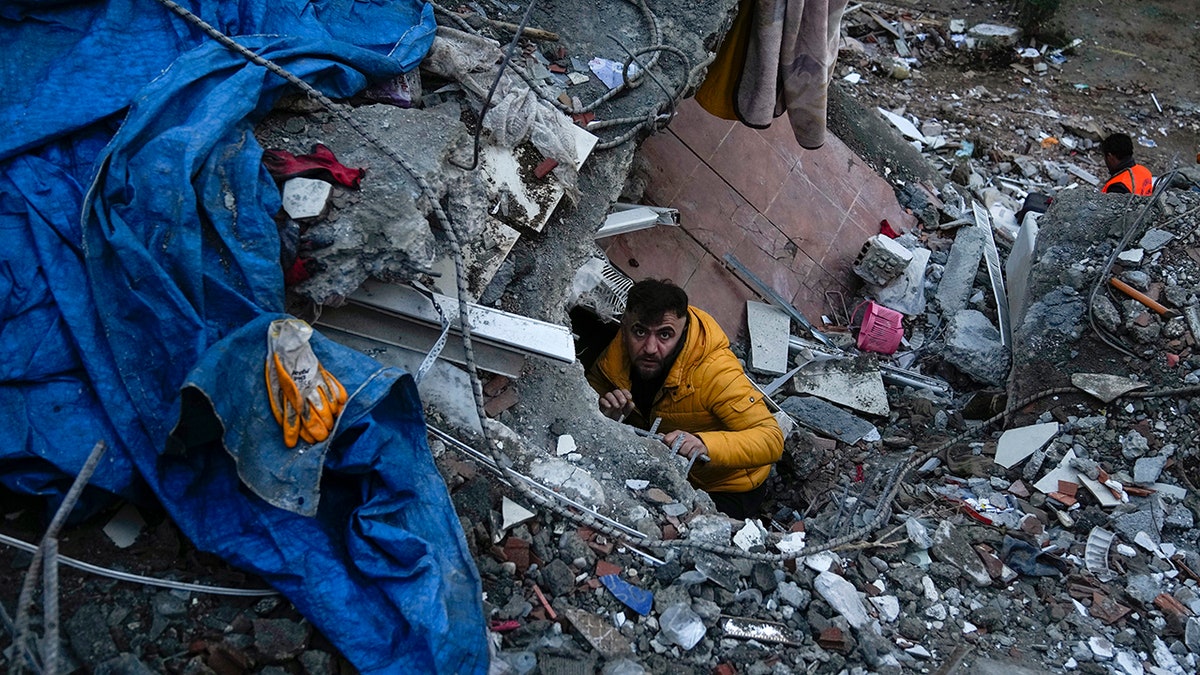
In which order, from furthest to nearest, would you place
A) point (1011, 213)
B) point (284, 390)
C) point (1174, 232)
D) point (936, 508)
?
point (1011, 213), point (1174, 232), point (936, 508), point (284, 390)

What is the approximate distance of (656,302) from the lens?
174 inches

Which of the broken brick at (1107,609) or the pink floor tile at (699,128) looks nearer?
the broken brick at (1107,609)

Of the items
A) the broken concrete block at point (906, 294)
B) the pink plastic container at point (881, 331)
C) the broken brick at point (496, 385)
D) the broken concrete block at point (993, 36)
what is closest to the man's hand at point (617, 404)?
the broken brick at point (496, 385)

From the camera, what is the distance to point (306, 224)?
340cm

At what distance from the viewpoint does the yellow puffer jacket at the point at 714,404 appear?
14.8ft

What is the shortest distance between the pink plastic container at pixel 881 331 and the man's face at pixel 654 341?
6.21 feet

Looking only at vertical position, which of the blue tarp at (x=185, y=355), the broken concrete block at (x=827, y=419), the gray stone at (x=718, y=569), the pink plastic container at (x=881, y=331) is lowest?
the broken concrete block at (x=827, y=419)

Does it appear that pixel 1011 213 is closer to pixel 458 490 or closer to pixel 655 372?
pixel 655 372

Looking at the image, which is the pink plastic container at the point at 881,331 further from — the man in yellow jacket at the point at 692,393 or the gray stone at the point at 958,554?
the gray stone at the point at 958,554

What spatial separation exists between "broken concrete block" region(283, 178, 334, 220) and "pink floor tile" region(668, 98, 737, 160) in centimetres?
301

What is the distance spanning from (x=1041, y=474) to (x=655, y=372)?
1895 mm

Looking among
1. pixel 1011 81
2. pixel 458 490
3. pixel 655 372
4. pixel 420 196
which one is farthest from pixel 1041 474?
pixel 1011 81

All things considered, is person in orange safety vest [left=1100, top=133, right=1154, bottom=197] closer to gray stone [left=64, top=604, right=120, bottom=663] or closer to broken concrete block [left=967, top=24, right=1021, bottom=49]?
broken concrete block [left=967, top=24, right=1021, bottom=49]

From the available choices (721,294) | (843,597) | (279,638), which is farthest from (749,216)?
(279,638)
